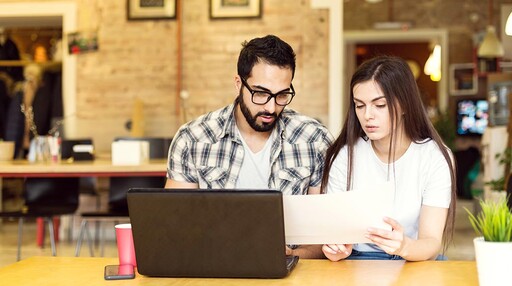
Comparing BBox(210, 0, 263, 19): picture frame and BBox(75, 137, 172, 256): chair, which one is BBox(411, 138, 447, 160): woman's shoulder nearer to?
BBox(75, 137, 172, 256): chair

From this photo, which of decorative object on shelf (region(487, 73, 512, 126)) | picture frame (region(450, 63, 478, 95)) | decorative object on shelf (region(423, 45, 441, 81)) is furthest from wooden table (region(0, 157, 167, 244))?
picture frame (region(450, 63, 478, 95))

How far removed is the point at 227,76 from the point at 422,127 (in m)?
5.54

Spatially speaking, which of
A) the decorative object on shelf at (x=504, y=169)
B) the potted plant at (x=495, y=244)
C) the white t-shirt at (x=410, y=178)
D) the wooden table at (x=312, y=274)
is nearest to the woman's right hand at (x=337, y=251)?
the wooden table at (x=312, y=274)

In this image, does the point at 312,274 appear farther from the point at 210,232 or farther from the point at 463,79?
the point at 463,79

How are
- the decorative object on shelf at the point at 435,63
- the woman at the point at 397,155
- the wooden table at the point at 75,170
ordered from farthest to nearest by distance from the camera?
1. the decorative object on shelf at the point at 435,63
2. the wooden table at the point at 75,170
3. the woman at the point at 397,155

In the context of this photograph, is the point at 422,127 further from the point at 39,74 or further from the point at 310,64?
the point at 39,74

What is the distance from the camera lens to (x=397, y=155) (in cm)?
262

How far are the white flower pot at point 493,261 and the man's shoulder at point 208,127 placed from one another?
1369 mm

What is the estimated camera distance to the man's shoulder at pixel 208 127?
296 centimetres

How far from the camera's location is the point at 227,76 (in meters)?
8.04

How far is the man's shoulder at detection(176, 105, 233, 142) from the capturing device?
2965 mm

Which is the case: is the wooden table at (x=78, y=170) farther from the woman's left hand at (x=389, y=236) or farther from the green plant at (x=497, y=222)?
the green plant at (x=497, y=222)

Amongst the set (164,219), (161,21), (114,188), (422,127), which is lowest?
(114,188)

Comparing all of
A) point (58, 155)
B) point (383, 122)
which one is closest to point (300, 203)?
point (383, 122)
